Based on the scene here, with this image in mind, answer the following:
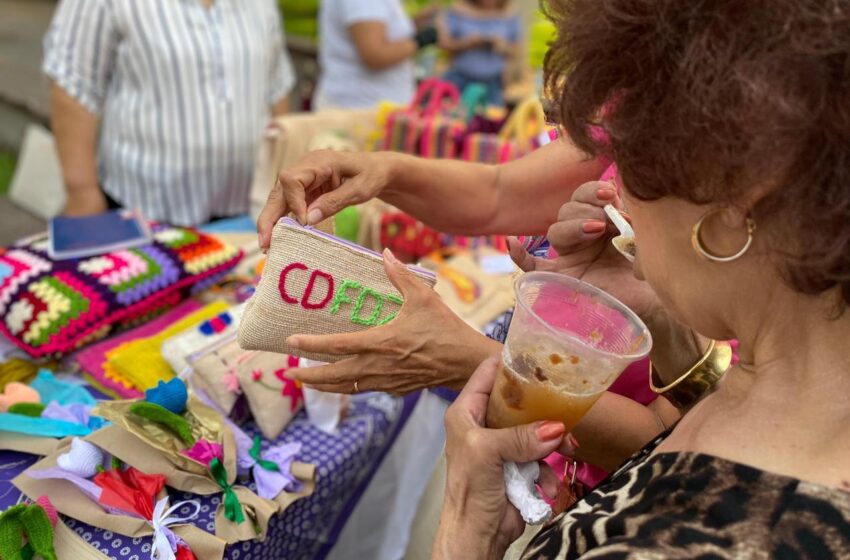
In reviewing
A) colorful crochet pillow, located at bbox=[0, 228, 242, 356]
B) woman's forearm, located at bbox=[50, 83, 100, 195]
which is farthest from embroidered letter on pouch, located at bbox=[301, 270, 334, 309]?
woman's forearm, located at bbox=[50, 83, 100, 195]

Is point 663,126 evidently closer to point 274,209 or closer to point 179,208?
point 274,209

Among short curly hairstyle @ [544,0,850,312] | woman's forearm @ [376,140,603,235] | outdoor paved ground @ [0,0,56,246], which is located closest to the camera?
short curly hairstyle @ [544,0,850,312]

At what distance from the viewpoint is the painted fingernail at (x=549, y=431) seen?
947 millimetres

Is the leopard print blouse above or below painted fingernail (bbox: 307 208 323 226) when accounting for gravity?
below

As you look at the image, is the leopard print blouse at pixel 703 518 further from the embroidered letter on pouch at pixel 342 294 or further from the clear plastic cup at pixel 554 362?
the embroidered letter on pouch at pixel 342 294

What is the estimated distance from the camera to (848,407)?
2.76 ft

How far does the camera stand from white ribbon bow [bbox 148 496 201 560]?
133 cm

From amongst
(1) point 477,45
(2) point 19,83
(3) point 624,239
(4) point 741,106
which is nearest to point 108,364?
(3) point 624,239

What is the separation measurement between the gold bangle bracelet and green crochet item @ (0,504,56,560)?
1111 mm

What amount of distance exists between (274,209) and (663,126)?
0.78 m

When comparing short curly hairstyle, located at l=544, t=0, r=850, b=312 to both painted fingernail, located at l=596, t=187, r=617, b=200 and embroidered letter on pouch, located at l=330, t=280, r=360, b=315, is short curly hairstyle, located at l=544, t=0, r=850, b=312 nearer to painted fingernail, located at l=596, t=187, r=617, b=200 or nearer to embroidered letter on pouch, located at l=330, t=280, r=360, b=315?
painted fingernail, located at l=596, t=187, r=617, b=200

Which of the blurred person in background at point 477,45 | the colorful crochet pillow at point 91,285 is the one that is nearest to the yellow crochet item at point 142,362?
the colorful crochet pillow at point 91,285

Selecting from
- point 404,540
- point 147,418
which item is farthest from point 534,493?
point 404,540

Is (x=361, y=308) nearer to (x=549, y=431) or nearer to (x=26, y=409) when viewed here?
(x=549, y=431)
